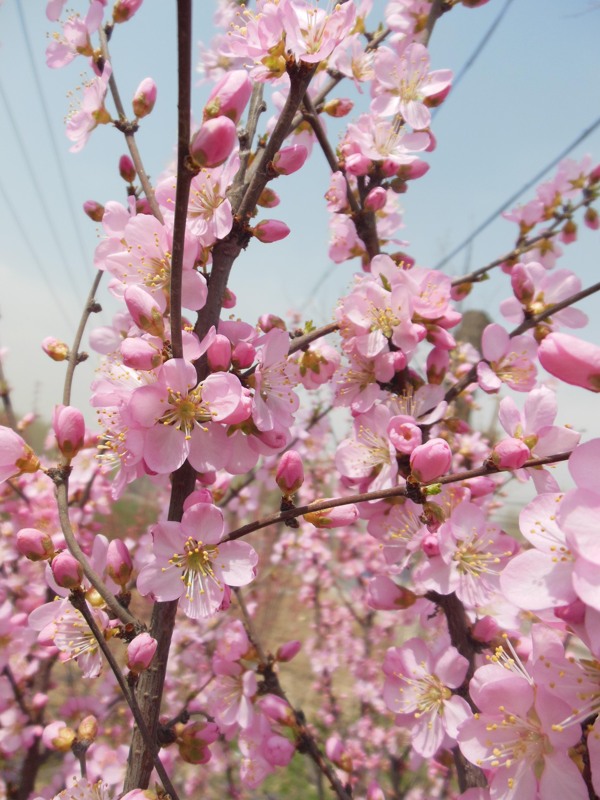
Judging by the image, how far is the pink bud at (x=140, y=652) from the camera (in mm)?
840

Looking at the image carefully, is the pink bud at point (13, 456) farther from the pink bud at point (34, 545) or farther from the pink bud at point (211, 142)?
the pink bud at point (211, 142)

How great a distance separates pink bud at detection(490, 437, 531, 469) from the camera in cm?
88

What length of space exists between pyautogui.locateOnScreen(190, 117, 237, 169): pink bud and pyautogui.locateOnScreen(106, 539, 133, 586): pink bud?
68 cm

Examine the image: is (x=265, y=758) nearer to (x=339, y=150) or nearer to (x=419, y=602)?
(x=419, y=602)

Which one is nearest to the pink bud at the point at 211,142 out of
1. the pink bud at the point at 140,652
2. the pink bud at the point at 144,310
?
the pink bud at the point at 144,310

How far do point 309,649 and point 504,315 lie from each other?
4.27 m

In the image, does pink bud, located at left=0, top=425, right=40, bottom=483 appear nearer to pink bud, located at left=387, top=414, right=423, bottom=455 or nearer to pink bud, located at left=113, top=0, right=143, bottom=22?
pink bud, located at left=387, top=414, right=423, bottom=455

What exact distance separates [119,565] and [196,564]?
15cm

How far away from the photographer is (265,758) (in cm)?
141

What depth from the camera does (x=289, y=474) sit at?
0.95 meters

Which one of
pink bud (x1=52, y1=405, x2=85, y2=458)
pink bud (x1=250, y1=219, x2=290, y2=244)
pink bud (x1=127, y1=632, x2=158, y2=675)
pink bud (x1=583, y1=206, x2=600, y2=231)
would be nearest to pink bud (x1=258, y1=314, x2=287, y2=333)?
pink bud (x1=250, y1=219, x2=290, y2=244)

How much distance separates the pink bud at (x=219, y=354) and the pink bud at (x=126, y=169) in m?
0.54

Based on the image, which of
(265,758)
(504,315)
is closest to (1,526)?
(265,758)

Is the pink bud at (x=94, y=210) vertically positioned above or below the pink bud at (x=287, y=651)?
above
